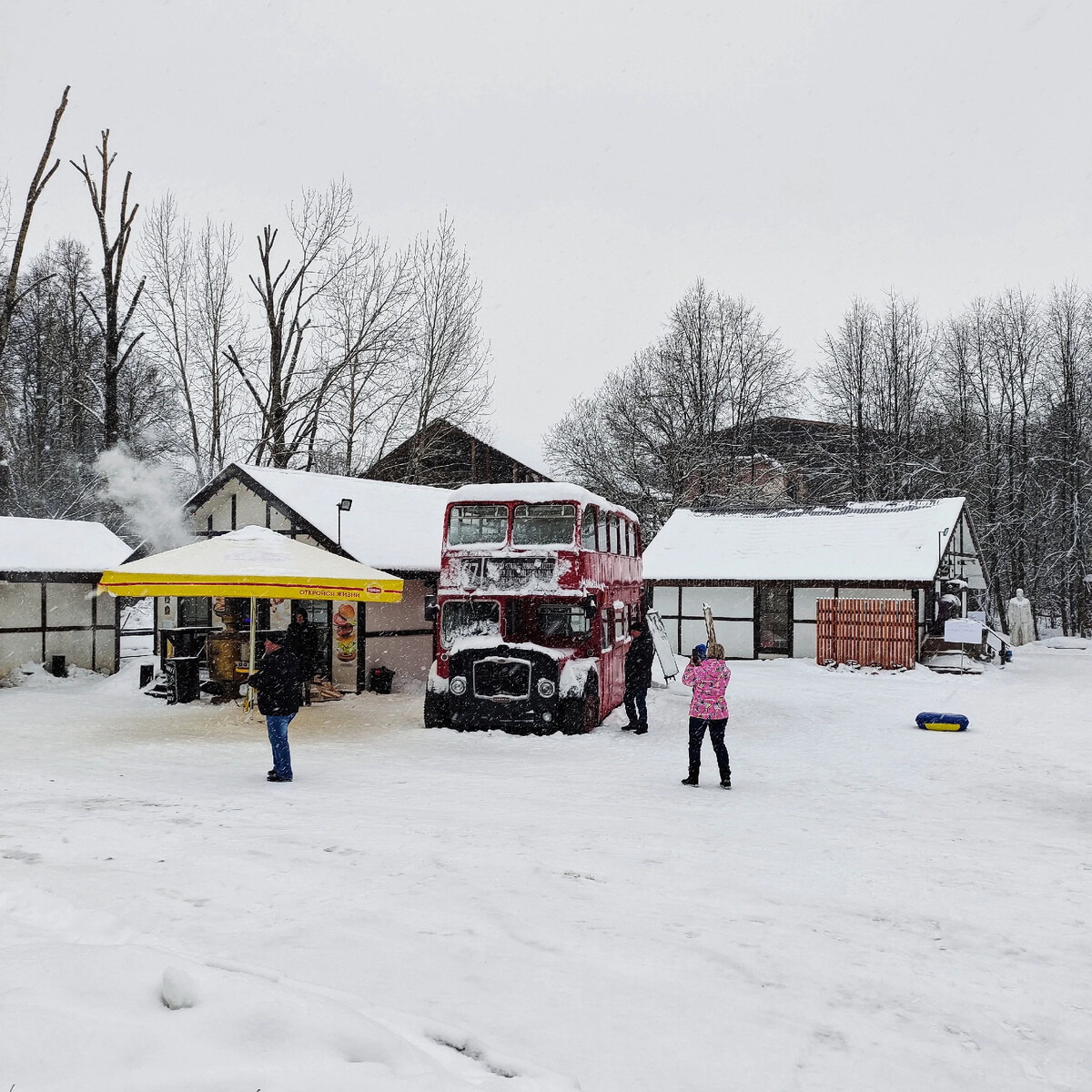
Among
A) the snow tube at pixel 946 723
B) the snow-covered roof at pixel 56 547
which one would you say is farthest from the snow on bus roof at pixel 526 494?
the snow-covered roof at pixel 56 547

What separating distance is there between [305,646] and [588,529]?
5688mm

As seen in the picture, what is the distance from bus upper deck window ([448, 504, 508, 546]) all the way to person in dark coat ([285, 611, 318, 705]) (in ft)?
9.56

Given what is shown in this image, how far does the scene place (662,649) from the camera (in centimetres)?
1986

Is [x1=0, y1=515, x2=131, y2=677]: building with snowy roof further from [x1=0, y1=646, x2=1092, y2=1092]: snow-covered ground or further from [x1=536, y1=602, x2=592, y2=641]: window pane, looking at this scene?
[x1=536, y1=602, x2=592, y2=641]: window pane

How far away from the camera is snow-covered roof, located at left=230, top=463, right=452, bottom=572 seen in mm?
18156

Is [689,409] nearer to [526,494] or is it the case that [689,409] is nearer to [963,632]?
[963,632]

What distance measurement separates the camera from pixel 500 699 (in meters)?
13.6

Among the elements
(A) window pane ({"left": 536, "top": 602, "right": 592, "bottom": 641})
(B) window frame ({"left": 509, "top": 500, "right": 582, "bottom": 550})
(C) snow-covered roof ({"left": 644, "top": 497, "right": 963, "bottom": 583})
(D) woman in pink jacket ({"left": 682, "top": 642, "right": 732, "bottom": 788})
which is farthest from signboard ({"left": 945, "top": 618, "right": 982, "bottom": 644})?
(D) woman in pink jacket ({"left": 682, "top": 642, "right": 732, "bottom": 788})

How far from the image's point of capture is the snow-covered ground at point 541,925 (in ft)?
11.5

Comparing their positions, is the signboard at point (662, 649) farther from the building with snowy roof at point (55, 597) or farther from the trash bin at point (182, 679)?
the building with snowy roof at point (55, 597)

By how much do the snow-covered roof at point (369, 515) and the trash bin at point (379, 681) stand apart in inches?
80.7

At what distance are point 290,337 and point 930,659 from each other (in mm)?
21566

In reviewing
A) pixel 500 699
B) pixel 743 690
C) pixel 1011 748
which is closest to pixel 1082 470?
pixel 743 690

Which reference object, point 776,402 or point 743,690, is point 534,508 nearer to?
point 743,690
